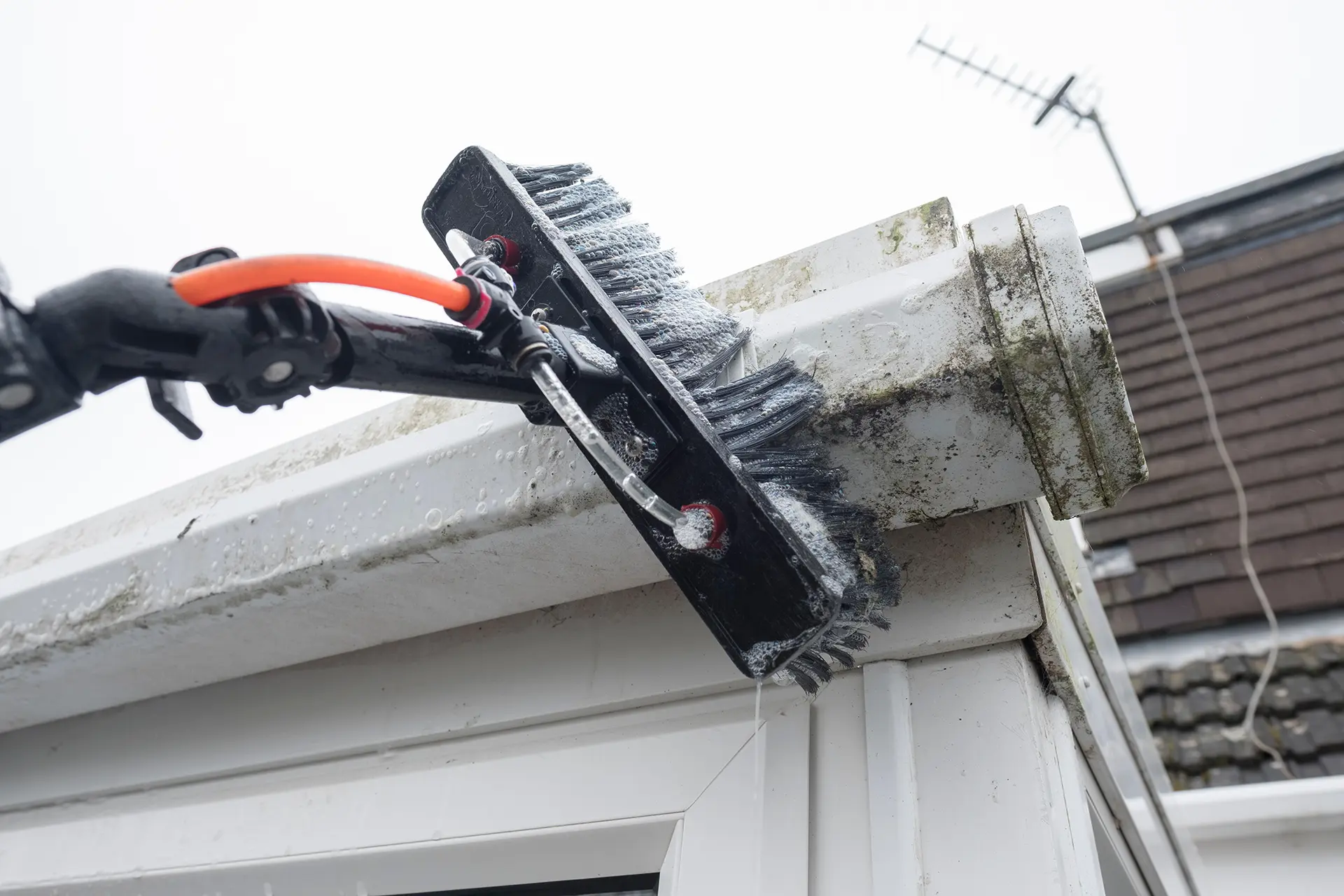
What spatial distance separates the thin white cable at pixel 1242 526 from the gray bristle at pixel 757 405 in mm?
1974

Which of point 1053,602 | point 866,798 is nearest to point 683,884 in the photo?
point 866,798

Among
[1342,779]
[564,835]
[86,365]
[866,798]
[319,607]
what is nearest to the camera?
[86,365]

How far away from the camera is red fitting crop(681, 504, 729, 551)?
0.63m

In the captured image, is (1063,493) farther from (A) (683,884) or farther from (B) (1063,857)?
(A) (683,884)

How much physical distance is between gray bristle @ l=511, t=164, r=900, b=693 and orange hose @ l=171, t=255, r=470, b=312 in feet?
0.97

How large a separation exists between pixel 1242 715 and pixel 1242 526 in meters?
0.84

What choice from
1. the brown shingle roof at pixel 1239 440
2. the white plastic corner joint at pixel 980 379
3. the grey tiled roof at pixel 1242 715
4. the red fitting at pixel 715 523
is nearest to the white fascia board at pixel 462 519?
the white plastic corner joint at pixel 980 379

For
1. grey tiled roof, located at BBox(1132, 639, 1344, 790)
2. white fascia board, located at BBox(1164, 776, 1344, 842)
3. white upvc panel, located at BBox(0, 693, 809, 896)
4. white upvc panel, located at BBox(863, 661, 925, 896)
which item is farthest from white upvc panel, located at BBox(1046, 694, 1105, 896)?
grey tiled roof, located at BBox(1132, 639, 1344, 790)

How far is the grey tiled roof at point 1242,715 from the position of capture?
2111 millimetres

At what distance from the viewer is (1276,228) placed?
3.81 metres

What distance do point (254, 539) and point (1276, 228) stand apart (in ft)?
14.4

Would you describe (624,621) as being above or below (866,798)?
above

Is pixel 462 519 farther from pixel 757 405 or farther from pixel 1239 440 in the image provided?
pixel 1239 440

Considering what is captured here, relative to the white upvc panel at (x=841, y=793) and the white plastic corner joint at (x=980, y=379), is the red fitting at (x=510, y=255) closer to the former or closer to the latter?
the white plastic corner joint at (x=980, y=379)
